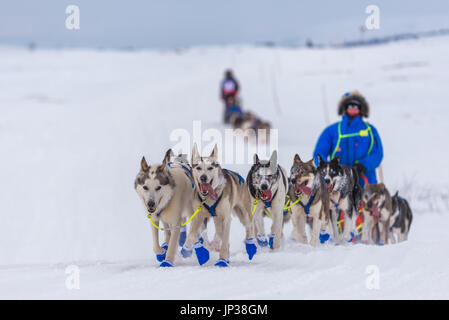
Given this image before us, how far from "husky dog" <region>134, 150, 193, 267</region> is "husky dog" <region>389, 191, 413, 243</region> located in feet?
8.15

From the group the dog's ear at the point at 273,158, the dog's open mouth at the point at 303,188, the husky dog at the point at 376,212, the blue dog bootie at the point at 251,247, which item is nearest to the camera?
the dog's ear at the point at 273,158

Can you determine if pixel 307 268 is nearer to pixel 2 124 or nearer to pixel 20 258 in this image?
pixel 20 258

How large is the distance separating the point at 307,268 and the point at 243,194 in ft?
2.14

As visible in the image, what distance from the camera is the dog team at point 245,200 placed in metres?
3.43

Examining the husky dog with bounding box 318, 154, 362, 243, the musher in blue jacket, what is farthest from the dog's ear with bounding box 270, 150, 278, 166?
the musher in blue jacket

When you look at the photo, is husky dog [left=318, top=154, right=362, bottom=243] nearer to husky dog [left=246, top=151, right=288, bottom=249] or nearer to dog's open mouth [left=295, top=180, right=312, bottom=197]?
dog's open mouth [left=295, top=180, right=312, bottom=197]

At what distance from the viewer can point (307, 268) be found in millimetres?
3885

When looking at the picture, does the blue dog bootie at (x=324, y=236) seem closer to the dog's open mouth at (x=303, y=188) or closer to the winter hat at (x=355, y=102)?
the dog's open mouth at (x=303, y=188)

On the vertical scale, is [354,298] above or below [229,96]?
below

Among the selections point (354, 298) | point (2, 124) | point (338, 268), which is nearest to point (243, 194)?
Result: point (338, 268)

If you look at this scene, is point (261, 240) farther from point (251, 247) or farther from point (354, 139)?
point (354, 139)

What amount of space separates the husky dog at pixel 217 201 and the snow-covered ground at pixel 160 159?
0.47 ft

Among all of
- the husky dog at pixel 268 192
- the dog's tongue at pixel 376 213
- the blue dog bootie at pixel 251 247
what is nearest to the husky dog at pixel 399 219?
the dog's tongue at pixel 376 213

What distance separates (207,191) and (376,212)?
2.14m
